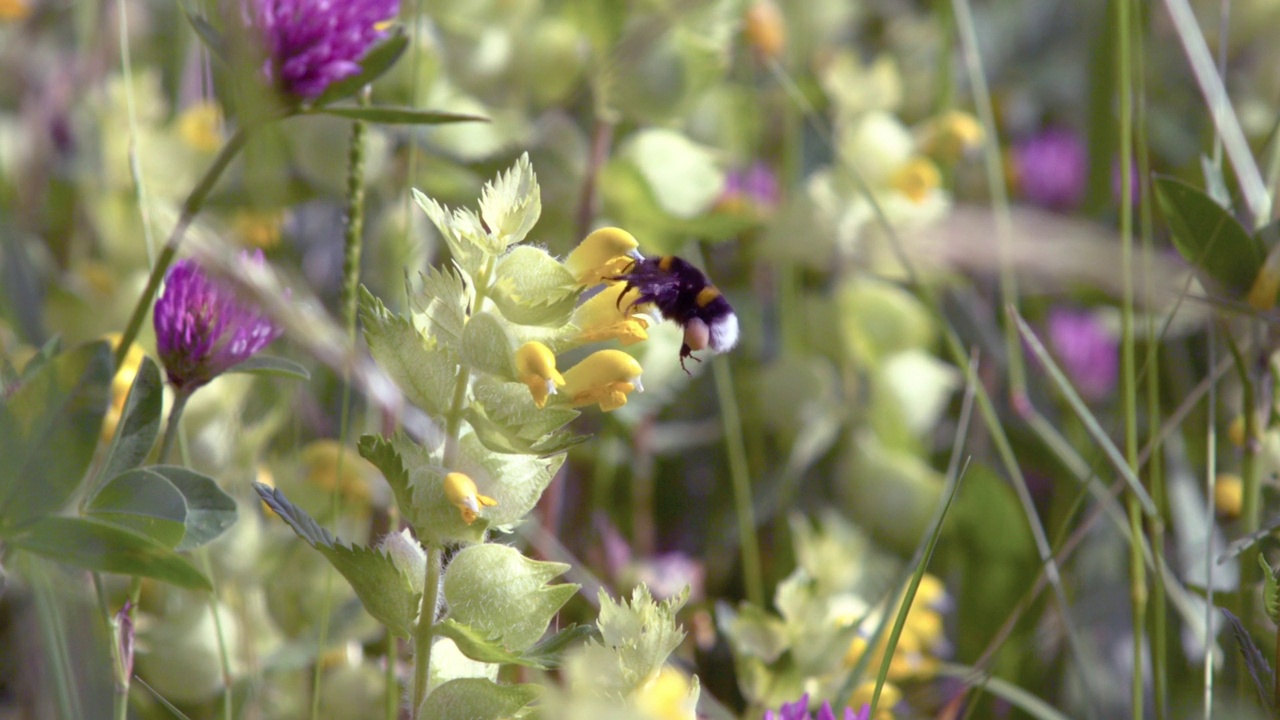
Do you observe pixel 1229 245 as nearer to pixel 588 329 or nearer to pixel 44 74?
pixel 588 329

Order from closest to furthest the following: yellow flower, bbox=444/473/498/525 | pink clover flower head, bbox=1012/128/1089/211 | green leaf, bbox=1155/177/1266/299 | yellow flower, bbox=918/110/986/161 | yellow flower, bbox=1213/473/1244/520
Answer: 1. yellow flower, bbox=444/473/498/525
2. green leaf, bbox=1155/177/1266/299
3. yellow flower, bbox=1213/473/1244/520
4. yellow flower, bbox=918/110/986/161
5. pink clover flower head, bbox=1012/128/1089/211

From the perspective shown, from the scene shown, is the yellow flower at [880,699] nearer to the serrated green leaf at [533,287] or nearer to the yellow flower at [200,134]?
the serrated green leaf at [533,287]

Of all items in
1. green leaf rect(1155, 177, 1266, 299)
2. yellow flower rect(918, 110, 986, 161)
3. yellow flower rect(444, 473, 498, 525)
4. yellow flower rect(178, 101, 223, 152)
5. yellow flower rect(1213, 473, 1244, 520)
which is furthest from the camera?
yellow flower rect(918, 110, 986, 161)

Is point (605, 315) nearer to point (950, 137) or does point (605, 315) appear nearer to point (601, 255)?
point (601, 255)

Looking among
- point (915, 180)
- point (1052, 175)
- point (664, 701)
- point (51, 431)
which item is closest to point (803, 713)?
Answer: point (664, 701)

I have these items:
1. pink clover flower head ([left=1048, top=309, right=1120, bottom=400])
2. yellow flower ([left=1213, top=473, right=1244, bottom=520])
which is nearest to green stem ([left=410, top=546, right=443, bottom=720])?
yellow flower ([left=1213, top=473, right=1244, bottom=520])

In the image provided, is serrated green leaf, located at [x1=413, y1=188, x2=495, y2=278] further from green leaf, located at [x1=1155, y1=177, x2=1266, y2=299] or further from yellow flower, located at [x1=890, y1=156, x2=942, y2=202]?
yellow flower, located at [x1=890, y1=156, x2=942, y2=202]
